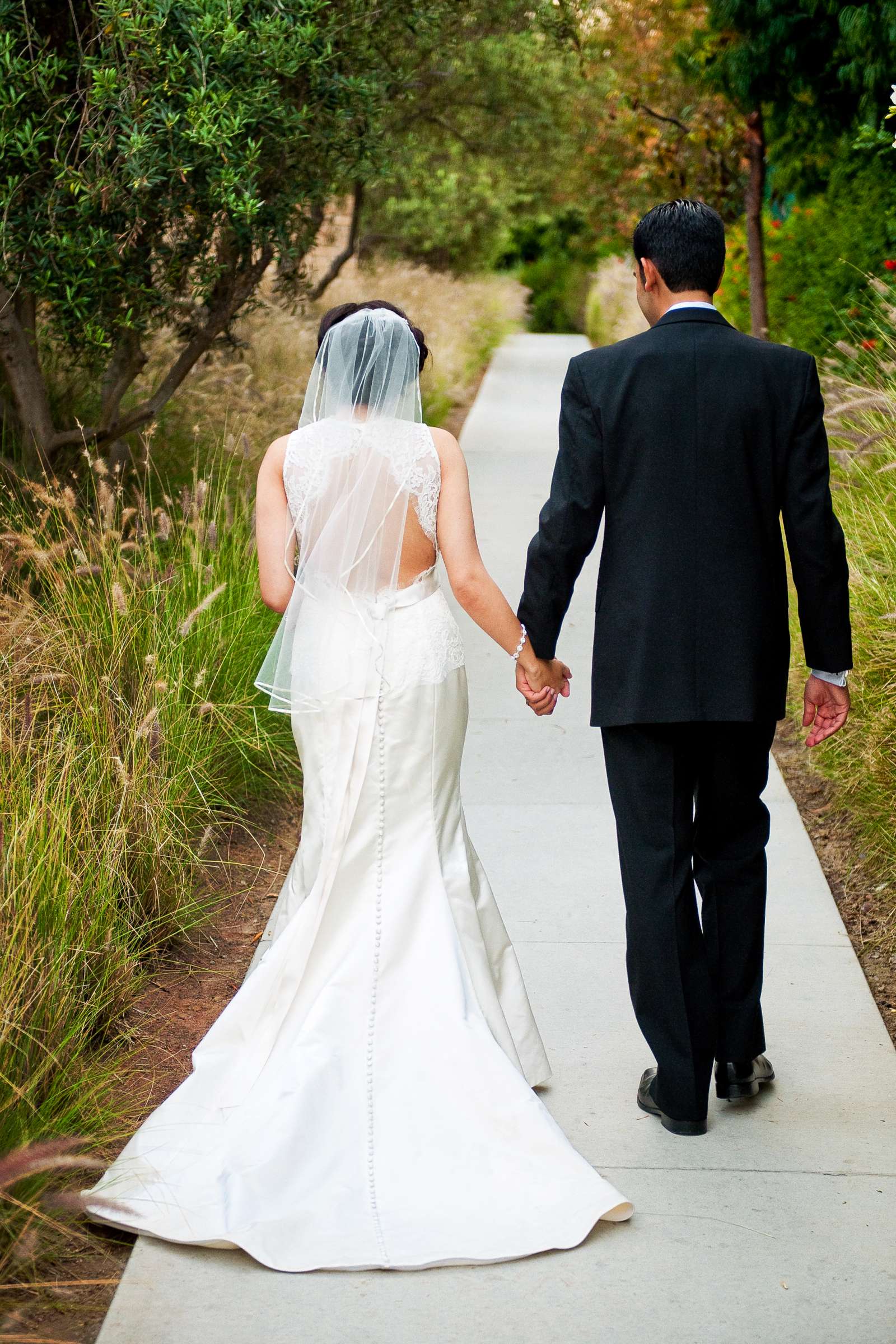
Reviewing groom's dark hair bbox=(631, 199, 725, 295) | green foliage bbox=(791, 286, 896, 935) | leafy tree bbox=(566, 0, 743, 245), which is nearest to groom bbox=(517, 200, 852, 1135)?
groom's dark hair bbox=(631, 199, 725, 295)

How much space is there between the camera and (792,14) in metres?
8.36

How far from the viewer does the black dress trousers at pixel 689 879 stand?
3.32m

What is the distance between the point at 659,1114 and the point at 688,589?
1.43 metres

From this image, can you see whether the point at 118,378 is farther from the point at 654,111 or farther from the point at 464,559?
the point at 654,111

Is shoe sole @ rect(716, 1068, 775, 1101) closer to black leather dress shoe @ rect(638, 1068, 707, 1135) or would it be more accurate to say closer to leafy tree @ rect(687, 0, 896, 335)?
black leather dress shoe @ rect(638, 1068, 707, 1135)

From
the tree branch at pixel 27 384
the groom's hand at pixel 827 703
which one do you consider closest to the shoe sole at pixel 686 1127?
the groom's hand at pixel 827 703

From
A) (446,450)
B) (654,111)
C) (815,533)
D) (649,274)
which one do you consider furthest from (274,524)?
(654,111)

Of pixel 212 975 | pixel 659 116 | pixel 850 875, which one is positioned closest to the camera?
pixel 212 975

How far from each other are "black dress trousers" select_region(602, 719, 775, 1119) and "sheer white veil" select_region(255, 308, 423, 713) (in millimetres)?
706

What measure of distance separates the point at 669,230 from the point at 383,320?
0.75 m

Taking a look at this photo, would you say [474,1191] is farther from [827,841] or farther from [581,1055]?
[827,841]

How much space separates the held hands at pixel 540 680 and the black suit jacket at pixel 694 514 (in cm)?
23

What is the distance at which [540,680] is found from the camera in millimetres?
3529

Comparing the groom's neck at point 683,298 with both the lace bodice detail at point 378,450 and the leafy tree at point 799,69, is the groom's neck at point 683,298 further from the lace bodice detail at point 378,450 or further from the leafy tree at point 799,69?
the leafy tree at point 799,69
